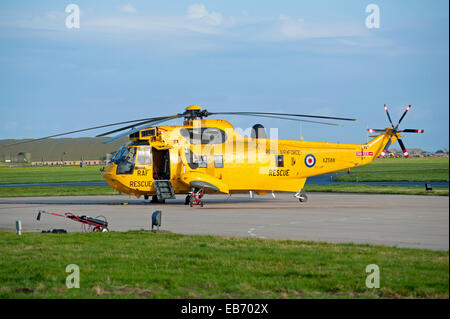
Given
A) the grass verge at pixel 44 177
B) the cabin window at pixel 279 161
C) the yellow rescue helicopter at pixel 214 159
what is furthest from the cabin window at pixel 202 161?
the grass verge at pixel 44 177

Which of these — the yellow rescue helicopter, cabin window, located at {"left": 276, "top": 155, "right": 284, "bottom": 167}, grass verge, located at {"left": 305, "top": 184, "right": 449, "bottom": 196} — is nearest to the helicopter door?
the yellow rescue helicopter

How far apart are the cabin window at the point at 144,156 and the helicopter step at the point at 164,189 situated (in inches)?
→ 45.3

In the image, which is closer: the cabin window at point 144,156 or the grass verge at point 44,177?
the cabin window at point 144,156

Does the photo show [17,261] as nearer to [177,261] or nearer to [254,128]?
[177,261]

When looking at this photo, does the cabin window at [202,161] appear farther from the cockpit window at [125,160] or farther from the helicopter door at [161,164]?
the cockpit window at [125,160]

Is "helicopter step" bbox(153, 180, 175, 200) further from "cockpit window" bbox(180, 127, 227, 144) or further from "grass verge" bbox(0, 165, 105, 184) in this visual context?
"grass verge" bbox(0, 165, 105, 184)

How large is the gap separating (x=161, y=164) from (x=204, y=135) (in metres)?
2.80

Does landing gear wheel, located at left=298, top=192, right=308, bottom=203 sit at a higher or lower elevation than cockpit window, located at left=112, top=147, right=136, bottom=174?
lower

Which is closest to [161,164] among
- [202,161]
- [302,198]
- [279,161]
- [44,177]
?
[202,161]

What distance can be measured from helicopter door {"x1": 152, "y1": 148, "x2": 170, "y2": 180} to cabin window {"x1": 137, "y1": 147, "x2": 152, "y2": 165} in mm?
434

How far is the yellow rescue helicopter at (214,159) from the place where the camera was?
94.8ft

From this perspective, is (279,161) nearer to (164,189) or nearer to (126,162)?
(164,189)

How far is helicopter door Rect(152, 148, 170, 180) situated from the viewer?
29.4 m
